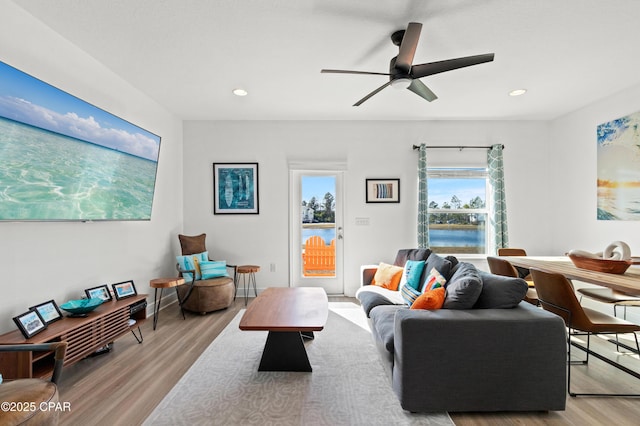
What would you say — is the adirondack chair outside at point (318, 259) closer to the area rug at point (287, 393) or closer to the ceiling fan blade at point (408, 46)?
the area rug at point (287, 393)

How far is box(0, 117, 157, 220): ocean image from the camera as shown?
1970 mm

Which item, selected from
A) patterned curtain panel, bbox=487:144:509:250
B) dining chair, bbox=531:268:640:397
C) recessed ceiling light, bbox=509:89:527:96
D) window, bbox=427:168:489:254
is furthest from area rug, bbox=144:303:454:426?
recessed ceiling light, bbox=509:89:527:96

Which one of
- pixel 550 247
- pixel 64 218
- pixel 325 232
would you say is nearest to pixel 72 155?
pixel 64 218

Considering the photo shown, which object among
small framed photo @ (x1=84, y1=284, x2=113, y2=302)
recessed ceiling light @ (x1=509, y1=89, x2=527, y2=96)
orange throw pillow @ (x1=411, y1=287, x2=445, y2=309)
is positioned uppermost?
recessed ceiling light @ (x1=509, y1=89, x2=527, y2=96)

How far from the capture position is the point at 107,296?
275 centimetres

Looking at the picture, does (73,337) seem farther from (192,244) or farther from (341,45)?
(341,45)

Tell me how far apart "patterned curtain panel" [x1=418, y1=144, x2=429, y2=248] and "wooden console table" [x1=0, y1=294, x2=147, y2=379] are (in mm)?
3644

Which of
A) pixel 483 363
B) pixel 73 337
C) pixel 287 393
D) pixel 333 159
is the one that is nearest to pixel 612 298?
pixel 483 363

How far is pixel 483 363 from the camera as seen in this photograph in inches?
70.2

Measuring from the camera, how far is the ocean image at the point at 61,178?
1.97m

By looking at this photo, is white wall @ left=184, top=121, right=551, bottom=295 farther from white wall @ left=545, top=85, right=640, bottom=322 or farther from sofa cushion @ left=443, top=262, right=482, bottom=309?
sofa cushion @ left=443, top=262, right=482, bottom=309

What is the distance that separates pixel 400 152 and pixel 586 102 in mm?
2404

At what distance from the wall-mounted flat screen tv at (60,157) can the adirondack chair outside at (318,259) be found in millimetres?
2438

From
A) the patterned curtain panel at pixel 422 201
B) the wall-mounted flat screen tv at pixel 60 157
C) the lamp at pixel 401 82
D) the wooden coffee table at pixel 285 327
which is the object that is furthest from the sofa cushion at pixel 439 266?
the wall-mounted flat screen tv at pixel 60 157
